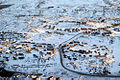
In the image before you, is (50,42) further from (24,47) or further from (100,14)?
(100,14)

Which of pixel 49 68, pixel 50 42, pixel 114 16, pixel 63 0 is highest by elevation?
pixel 63 0

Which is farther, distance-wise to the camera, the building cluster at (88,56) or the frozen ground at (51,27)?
the frozen ground at (51,27)

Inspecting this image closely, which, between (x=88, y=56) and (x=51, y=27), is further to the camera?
(x=51, y=27)

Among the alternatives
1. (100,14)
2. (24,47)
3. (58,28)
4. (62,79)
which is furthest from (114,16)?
(62,79)

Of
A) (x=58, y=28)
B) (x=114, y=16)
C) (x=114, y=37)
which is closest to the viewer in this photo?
(x=114, y=37)

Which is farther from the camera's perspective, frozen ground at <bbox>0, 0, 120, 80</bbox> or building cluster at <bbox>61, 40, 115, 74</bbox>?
frozen ground at <bbox>0, 0, 120, 80</bbox>

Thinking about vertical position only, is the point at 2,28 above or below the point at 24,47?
above

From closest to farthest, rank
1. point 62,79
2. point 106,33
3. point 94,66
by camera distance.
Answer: point 62,79 < point 94,66 < point 106,33

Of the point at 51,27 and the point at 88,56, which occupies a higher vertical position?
the point at 51,27
